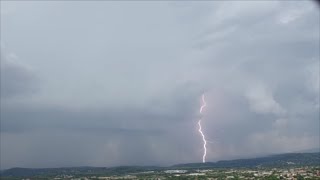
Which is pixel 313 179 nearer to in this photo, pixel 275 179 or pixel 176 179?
pixel 275 179

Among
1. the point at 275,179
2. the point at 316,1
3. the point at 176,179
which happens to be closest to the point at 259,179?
the point at 275,179

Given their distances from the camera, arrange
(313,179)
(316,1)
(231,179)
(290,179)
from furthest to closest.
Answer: (231,179) → (290,179) → (313,179) → (316,1)

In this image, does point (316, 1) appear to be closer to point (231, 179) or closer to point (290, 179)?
point (290, 179)

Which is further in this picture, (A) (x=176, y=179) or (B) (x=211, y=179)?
(A) (x=176, y=179)

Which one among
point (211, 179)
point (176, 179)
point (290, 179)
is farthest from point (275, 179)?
point (176, 179)

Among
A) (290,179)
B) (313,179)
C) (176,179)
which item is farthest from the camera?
(176,179)

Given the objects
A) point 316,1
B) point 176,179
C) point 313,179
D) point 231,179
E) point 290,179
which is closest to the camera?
point 316,1

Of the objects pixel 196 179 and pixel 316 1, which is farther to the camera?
pixel 196 179

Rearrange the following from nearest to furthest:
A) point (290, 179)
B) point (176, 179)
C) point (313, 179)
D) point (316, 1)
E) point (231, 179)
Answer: point (316, 1) → point (313, 179) → point (290, 179) → point (231, 179) → point (176, 179)
